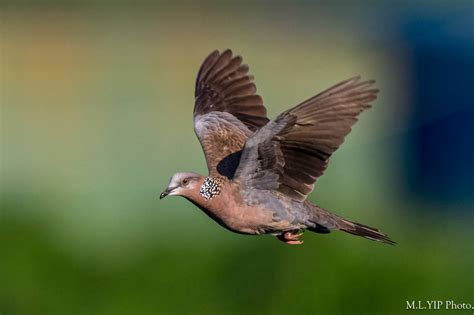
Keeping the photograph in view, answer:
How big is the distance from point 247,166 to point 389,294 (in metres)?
3.08

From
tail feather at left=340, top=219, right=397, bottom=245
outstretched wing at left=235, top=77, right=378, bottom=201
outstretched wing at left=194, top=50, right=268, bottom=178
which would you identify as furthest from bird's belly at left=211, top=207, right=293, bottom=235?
outstretched wing at left=194, top=50, right=268, bottom=178

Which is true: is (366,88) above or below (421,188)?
below

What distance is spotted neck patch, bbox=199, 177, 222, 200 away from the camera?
18.8 ft

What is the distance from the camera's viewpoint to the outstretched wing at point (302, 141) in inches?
216

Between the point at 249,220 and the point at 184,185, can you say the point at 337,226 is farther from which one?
the point at 184,185

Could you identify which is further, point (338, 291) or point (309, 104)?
point (338, 291)

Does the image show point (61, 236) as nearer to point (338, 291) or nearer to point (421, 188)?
point (338, 291)

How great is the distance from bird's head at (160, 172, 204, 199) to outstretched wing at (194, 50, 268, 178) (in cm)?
49

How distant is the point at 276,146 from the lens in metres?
5.65

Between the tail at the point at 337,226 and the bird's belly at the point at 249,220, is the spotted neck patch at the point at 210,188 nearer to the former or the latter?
the bird's belly at the point at 249,220

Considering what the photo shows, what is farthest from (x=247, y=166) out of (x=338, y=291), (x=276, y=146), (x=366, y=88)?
(x=338, y=291)

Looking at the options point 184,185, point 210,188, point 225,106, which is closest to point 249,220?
point 210,188

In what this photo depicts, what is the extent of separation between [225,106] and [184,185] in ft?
3.68

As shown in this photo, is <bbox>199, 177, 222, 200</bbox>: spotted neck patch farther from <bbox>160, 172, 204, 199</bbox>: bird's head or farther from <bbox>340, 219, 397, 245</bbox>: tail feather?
<bbox>340, 219, 397, 245</bbox>: tail feather
